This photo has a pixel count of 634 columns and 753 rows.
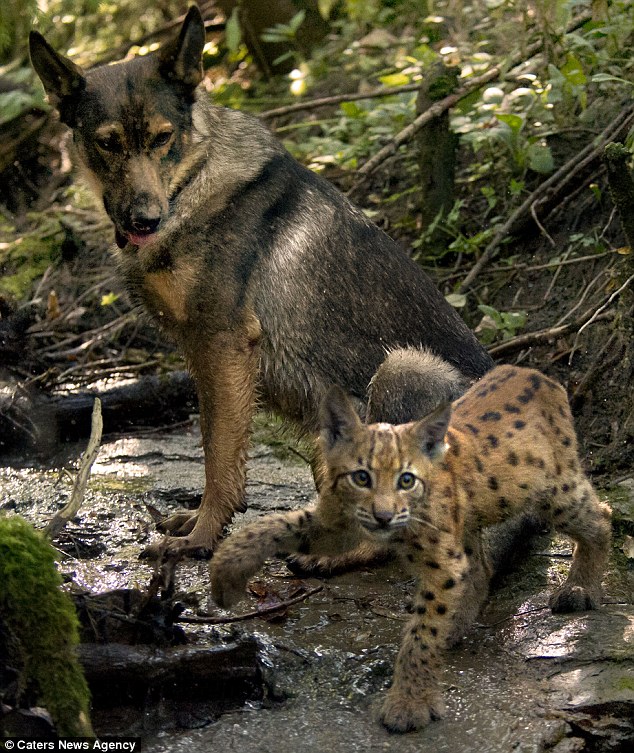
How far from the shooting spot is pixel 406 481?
395cm

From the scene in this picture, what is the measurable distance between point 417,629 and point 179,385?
398 centimetres

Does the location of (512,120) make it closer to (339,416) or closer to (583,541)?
(583,541)

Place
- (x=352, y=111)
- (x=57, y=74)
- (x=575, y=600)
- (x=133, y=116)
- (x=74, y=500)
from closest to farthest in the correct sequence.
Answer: (x=74, y=500) < (x=575, y=600) < (x=133, y=116) < (x=57, y=74) < (x=352, y=111)

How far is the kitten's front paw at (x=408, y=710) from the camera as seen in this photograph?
3.77 metres

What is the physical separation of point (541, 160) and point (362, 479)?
15.0ft

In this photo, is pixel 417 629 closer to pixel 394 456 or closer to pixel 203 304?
pixel 394 456

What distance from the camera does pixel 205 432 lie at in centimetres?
572

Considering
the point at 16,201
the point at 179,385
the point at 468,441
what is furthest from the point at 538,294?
the point at 16,201

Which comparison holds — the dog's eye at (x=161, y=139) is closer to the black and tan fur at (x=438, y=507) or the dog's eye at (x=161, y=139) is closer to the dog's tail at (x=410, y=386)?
the dog's tail at (x=410, y=386)

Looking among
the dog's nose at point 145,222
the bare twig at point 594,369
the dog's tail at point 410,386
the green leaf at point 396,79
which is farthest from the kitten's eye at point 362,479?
the green leaf at point 396,79

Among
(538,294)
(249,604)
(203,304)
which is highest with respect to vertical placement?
(203,304)

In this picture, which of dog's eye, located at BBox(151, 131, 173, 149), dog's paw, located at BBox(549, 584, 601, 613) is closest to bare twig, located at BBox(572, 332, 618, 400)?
dog's paw, located at BBox(549, 584, 601, 613)

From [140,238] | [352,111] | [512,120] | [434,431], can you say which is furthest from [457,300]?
[434,431]

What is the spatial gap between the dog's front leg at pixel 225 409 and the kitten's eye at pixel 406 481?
1.87m
